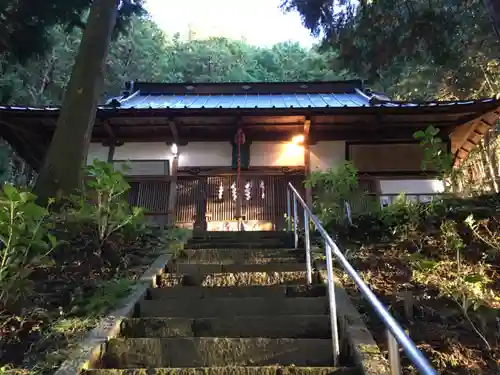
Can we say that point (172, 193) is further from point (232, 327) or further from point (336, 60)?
point (232, 327)

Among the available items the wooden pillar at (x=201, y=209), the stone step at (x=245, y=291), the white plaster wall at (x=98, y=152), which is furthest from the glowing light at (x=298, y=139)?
the stone step at (x=245, y=291)

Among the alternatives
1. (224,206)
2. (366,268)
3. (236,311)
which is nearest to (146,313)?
(236,311)

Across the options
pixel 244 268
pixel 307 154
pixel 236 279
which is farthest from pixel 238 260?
pixel 307 154

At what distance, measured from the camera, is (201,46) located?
1004 inches

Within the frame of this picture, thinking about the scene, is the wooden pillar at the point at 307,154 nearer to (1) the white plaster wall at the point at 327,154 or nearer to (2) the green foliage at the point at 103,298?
(1) the white plaster wall at the point at 327,154

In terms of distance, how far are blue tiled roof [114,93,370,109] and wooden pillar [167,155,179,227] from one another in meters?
1.94

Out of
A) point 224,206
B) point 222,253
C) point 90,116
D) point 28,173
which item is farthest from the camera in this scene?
point 28,173

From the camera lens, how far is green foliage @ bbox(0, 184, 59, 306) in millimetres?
3529

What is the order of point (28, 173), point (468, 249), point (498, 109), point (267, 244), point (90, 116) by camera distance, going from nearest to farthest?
point (468, 249) → point (267, 244) → point (90, 116) → point (498, 109) → point (28, 173)

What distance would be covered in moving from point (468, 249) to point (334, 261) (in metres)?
1.43

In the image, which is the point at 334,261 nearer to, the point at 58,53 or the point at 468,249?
the point at 468,249

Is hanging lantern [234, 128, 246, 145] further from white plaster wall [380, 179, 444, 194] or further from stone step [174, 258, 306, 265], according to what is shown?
stone step [174, 258, 306, 265]

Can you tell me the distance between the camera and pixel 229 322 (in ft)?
12.5

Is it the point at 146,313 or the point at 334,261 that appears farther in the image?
the point at 334,261
